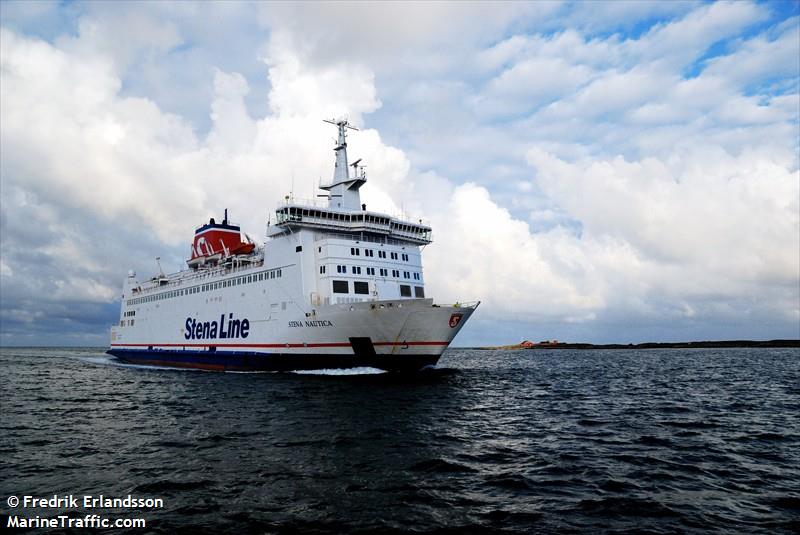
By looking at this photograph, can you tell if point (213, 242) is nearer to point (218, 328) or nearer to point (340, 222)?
point (218, 328)

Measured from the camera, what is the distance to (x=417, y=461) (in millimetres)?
10500

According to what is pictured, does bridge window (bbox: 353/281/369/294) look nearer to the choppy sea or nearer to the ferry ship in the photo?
the ferry ship

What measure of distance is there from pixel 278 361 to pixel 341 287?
6.43 metres

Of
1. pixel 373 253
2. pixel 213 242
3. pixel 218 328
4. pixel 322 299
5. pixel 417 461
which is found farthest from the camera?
pixel 213 242

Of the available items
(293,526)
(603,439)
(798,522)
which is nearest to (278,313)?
(603,439)

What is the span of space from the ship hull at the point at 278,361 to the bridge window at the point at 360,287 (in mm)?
4747

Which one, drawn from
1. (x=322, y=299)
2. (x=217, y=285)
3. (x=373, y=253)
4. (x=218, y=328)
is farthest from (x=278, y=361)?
(x=217, y=285)

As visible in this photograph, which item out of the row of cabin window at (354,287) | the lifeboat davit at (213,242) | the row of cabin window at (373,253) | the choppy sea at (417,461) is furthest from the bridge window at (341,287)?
the lifeboat davit at (213,242)

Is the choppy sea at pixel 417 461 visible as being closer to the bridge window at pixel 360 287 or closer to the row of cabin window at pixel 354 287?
the row of cabin window at pixel 354 287

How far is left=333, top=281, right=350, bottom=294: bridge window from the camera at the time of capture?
29.6 meters

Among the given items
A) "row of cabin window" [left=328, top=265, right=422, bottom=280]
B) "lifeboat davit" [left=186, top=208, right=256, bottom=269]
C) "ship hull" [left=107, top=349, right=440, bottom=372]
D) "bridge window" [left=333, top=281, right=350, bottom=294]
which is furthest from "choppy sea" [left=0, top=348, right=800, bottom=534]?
"lifeboat davit" [left=186, top=208, right=256, bottom=269]

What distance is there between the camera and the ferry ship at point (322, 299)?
26453 millimetres

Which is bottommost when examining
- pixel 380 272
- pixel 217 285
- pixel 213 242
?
pixel 380 272

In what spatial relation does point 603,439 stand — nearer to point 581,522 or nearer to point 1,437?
point 581,522
